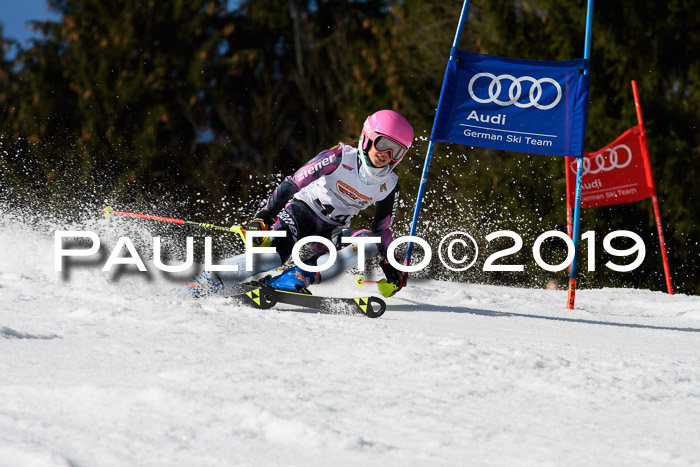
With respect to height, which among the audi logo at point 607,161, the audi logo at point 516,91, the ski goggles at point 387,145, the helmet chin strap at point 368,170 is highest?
the audi logo at point 516,91

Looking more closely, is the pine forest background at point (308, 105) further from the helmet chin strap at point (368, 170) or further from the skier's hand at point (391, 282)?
the helmet chin strap at point (368, 170)

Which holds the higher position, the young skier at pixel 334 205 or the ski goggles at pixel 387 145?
the ski goggles at pixel 387 145

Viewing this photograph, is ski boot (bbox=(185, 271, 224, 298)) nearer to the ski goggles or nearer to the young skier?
the young skier

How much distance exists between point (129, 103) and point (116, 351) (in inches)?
610

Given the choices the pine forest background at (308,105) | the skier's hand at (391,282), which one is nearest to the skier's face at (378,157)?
the skier's hand at (391,282)

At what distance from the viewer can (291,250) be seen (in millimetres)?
4922

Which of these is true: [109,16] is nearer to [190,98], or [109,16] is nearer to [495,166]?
[190,98]

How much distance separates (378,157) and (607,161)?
495 centimetres

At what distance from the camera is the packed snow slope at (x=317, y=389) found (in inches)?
75.8

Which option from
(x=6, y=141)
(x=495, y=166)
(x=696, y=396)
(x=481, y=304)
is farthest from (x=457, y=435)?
(x=6, y=141)

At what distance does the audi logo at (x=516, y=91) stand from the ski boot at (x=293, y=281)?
89.9 inches

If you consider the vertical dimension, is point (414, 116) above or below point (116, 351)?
above

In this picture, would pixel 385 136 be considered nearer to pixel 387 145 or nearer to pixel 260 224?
pixel 387 145

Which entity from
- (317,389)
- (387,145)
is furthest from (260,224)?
(317,389)
